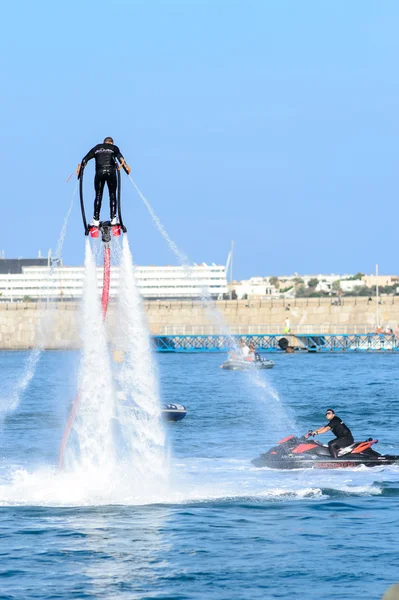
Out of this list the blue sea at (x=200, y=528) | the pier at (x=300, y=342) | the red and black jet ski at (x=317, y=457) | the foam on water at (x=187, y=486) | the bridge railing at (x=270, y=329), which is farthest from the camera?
the bridge railing at (x=270, y=329)

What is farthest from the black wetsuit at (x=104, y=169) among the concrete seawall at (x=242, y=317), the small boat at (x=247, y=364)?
the concrete seawall at (x=242, y=317)

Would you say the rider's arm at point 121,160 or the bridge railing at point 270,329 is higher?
the rider's arm at point 121,160

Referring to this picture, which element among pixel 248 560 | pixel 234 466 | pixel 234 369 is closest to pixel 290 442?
pixel 234 466

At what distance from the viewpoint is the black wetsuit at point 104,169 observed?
977 inches

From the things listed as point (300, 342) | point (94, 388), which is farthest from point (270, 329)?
point (94, 388)

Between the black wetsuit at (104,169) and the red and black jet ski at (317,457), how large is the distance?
12.4m

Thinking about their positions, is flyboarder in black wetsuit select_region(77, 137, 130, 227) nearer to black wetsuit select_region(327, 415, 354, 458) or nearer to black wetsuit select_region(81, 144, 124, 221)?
black wetsuit select_region(81, 144, 124, 221)

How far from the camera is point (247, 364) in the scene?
299 ft

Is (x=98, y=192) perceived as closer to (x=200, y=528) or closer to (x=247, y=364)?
(x=200, y=528)

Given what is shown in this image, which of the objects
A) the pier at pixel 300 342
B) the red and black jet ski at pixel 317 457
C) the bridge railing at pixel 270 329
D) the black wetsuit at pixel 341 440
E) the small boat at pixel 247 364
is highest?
the bridge railing at pixel 270 329

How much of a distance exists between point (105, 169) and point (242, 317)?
134 metres

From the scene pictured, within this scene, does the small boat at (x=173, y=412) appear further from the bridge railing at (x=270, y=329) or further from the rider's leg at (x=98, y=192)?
the bridge railing at (x=270, y=329)

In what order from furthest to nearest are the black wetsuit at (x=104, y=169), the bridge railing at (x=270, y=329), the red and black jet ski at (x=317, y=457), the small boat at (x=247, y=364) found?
the bridge railing at (x=270, y=329), the small boat at (x=247, y=364), the red and black jet ski at (x=317, y=457), the black wetsuit at (x=104, y=169)

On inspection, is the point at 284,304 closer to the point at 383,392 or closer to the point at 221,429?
the point at 383,392
